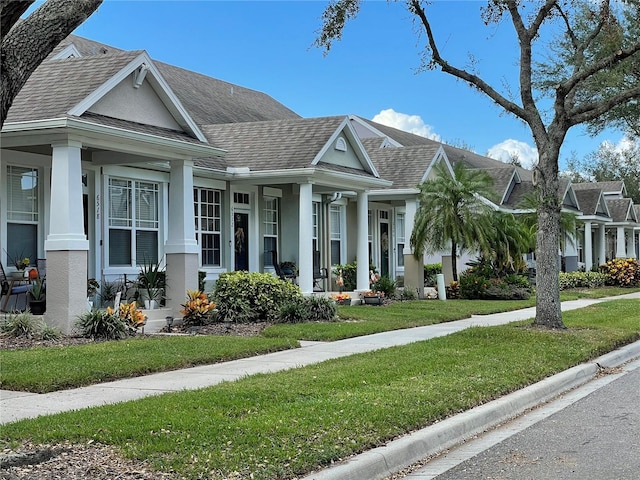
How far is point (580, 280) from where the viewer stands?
3350 centimetres

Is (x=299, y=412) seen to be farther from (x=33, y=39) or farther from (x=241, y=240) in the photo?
(x=241, y=240)

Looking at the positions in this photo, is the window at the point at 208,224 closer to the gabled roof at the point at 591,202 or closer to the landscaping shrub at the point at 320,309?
the landscaping shrub at the point at 320,309

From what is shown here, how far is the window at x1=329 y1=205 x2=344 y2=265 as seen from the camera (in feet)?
85.5

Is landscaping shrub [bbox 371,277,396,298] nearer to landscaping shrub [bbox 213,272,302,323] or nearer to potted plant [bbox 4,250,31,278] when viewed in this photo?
landscaping shrub [bbox 213,272,302,323]

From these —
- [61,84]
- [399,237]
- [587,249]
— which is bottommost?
[587,249]

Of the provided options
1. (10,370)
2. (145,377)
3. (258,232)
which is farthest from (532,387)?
(258,232)

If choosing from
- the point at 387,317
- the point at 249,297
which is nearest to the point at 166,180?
the point at 249,297

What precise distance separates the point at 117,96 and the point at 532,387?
9393 millimetres

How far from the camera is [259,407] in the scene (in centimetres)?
761

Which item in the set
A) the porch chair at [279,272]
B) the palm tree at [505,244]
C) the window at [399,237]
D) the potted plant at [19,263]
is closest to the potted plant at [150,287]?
the potted plant at [19,263]

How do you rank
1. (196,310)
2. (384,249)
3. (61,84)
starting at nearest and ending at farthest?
(61,84)
(196,310)
(384,249)

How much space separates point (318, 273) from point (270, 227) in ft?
7.96

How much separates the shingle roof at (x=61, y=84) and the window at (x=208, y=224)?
17.8 feet

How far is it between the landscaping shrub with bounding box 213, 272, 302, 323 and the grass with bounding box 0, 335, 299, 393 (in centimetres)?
251
